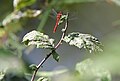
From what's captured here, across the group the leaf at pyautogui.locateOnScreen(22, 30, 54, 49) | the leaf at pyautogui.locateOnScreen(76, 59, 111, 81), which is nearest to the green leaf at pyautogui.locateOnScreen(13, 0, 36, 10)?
the leaf at pyautogui.locateOnScreen(76, 59, 111, 81)

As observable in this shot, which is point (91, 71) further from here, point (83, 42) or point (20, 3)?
point (20, 3)

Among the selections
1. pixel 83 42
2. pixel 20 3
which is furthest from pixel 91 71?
pixel 20 3

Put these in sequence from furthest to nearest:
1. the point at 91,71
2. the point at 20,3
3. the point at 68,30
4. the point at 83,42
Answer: the point at 68,30
the point at 20,3
the point at 91,71
the point at 83,42

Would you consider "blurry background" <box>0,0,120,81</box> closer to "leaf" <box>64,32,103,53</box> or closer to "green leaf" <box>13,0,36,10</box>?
"green leaf" <box>13,0,36,10</box>

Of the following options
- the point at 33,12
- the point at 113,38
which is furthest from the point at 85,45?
the point at 113,38

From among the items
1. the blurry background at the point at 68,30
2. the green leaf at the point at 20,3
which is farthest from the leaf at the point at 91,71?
the green leaf at the point at 20,3

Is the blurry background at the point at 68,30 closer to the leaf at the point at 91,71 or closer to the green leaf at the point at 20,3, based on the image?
the green leaf at the point at 20,3
